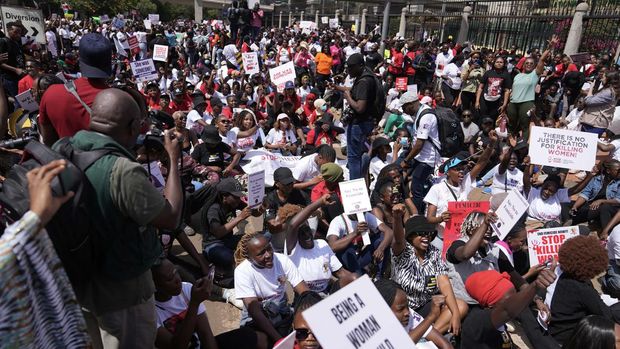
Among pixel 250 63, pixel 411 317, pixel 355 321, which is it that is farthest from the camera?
pixel 250 63

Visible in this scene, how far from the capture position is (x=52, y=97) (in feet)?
8.73

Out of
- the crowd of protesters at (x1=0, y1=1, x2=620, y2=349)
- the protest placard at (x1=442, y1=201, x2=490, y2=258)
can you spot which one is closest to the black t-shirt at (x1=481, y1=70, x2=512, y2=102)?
the crowd of protesters at (x1=0, y1=1, x2=620, y2=349)

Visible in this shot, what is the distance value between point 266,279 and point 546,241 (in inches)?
97.5

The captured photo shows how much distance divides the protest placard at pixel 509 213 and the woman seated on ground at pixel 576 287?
489 millimetres

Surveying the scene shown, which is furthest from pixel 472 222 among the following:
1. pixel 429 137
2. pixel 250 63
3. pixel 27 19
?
pixel 27 19

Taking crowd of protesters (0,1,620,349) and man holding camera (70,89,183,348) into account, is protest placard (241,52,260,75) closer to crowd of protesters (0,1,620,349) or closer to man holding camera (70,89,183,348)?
crowd of protesters (0,1,620,349)

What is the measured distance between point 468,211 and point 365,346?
8.76ft

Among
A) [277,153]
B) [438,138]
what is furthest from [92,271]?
[277,153]

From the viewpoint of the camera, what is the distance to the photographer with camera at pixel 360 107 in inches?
206

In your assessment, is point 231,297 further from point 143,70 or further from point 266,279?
point 143,70

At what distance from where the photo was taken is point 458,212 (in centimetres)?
429

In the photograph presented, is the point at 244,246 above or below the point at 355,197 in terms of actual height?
below

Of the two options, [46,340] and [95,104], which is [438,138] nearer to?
[95,104]

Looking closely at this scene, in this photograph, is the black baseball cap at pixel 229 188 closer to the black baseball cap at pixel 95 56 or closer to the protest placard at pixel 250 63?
the black baseball cap at pixel 95 56
